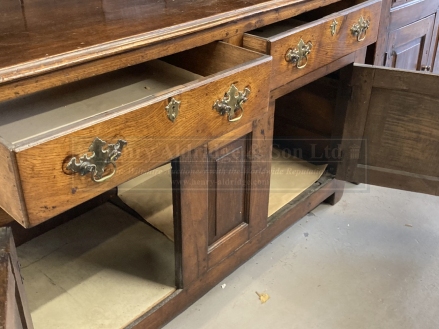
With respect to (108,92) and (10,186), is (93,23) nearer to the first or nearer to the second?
(108,92)

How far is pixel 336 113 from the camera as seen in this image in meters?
1.57

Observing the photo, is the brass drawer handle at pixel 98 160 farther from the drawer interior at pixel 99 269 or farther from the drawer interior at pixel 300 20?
the drawer interior at pixel 300 20

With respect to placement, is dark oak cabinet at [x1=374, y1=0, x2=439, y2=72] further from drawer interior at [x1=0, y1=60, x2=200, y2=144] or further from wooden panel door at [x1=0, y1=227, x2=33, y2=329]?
wooden panel door at [x1=0, y1=227, x2=33, y2=329]

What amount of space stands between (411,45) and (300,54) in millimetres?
996

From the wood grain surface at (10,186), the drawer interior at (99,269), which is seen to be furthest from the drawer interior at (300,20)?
the wood grain surface at (10,186)

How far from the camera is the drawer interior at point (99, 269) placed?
1196 mm

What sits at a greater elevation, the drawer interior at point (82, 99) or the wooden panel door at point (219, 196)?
the drawer interior at point (82, 99)

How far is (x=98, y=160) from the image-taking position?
0.74 m

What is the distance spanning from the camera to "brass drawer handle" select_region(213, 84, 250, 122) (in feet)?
2.98

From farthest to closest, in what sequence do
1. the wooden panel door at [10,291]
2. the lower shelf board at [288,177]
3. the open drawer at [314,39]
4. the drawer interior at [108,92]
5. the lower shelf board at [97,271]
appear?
1. the lower shelf board at [288,177]
2. the lower shelf board at [97,271]
3. the open drawer at [314,39]
4. the drawer interior at [108,92]
5. the wooden panel door at [10,291]

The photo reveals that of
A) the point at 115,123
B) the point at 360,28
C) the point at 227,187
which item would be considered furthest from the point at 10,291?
the point at 360,28

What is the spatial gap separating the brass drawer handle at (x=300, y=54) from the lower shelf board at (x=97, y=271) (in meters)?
0.66

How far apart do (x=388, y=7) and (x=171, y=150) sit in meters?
1.16

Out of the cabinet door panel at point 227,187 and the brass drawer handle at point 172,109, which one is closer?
the brass drawer handle at point 172,109
